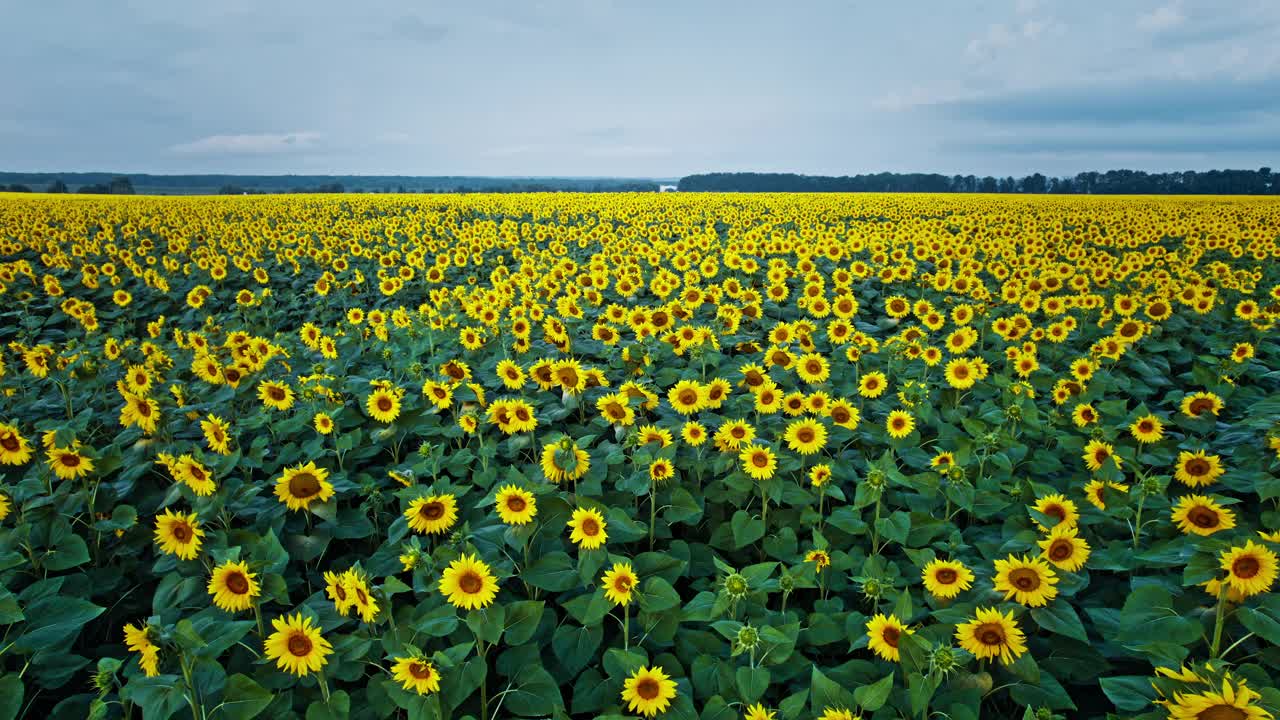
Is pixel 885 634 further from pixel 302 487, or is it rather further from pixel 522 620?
pixel 302 487

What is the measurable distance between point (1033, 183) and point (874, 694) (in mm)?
90131

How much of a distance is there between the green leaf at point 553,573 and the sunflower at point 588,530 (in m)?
0.15

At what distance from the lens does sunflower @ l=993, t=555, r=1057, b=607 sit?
291 centimetres

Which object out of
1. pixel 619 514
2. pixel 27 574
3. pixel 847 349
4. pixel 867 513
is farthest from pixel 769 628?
pixel 27 574

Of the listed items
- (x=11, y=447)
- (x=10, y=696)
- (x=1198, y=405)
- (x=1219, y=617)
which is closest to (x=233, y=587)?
(x=10, y=696)

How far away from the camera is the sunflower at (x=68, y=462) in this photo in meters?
3.56

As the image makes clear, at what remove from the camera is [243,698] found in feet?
8.46

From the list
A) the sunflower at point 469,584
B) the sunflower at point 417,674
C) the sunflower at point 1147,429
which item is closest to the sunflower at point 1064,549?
the sunflower at point 1147,429

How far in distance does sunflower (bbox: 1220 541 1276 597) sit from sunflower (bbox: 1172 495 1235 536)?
48 centimetres

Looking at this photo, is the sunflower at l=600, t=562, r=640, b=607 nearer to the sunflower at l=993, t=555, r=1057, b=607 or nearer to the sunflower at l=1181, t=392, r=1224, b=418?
the sunflower at l=993, t=555, r=1057, b=607

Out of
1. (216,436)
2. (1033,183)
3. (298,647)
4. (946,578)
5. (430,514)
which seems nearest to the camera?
(298,647)

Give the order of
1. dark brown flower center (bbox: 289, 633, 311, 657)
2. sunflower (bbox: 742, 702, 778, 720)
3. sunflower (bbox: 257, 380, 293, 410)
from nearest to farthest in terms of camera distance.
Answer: sunflower (bbox: 742, 702, 778, 720) → dark brown flower center (bbox: 289, 633, 311, 657) → sunflower (bbox: 257, 380, 293, 410)

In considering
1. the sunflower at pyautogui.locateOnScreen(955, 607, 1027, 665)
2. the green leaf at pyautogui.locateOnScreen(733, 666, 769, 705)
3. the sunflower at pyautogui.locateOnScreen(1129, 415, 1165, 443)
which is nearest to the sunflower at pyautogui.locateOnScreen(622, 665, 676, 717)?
the green leaf at pyautogui.locateOnScreen(733, 666, 769, 705)

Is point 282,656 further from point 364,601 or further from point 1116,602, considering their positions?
point 1116,602
